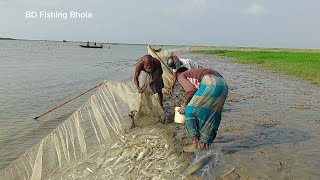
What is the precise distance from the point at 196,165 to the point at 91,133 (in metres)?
2.30

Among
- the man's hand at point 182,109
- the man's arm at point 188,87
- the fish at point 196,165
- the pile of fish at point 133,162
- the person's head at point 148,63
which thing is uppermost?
the person's head at point 148,63

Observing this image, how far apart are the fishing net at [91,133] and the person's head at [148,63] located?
0.51 ft

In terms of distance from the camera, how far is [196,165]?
4.13 meters

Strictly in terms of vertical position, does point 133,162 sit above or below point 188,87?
below

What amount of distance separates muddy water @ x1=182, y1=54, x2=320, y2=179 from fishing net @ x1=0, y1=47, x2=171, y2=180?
1.24m

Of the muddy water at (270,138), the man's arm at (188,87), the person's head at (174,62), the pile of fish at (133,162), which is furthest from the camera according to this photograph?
the person's head at (174,62)

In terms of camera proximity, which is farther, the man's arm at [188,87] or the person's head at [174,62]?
the person's head at [174,62]

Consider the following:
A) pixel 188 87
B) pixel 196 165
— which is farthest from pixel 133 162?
pixel 188 87

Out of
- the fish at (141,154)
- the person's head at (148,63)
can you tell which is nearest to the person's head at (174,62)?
the person's head at (148,63)

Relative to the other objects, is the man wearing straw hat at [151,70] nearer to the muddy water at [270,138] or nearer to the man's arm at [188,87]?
the muddy water at [270,138]

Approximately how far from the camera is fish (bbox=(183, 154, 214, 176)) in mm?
3977

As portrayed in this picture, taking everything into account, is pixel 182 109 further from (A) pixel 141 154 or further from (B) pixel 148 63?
(B) pixel 148 63

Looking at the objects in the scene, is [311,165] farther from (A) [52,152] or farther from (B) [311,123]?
(A) [52,152]

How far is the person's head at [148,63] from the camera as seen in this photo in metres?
6.70
